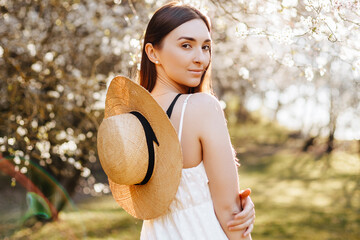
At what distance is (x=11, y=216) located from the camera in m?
7.91

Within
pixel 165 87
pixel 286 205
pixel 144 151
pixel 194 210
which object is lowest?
pixel 286 205

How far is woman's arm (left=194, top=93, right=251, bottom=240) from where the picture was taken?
160 centimetres

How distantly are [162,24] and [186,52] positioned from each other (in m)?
0.18

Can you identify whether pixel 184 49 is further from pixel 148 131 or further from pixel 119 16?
pixel 119 16

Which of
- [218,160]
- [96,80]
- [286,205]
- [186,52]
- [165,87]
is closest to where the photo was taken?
[218,160]

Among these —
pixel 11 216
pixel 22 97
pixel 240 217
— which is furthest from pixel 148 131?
pixel 11 216

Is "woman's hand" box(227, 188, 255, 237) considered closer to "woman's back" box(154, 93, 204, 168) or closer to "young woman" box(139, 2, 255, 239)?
"young woman" box(139, 2, 255, 239)

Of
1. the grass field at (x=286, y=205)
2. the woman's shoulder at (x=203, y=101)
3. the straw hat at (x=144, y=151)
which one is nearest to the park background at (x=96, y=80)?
the grass field at (x=286, y=205)

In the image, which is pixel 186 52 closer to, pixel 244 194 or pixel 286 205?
pixel 244 194

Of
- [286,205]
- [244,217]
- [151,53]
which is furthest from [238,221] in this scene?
[286,205]

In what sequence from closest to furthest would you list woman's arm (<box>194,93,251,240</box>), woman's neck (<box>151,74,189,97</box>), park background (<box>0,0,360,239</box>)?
woman's arm (<box>194,93,251,240</box>)
woman's neck (<box>151,74,189,97</box>)
park background (<box>0,0,360,239</box>)

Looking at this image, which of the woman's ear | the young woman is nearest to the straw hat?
the young woman

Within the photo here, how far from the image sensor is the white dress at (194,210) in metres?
1.64

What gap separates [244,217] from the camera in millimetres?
1626
